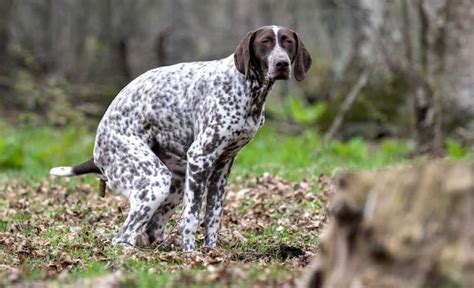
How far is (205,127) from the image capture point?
7.55 meters

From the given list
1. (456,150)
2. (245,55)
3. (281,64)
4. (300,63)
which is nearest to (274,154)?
(456,150)

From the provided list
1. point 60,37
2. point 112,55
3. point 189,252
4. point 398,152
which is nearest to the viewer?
point 189,252

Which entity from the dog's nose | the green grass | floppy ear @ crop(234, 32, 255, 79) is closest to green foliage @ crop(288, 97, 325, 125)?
the green grass

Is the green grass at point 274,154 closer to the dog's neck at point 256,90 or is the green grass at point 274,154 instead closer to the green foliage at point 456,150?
the green foliage at point 456,150

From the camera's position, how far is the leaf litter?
18.8 feet

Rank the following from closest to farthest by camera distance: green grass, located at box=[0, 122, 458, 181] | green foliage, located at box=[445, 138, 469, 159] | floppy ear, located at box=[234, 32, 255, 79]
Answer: floppy ear, located at box=[234, 32, 255, 79] → green grass, located at box=[0, 122, 458, 181] → green foliage, located at box=[445, 138, 469, 159]

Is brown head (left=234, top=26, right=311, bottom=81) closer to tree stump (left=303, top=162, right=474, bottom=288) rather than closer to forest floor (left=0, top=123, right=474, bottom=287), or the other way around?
forest floor (left=0, top=123, right=474, bottom=287)

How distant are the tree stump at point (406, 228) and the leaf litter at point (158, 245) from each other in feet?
3.10

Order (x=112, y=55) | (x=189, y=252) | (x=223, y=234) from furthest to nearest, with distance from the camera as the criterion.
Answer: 1. (x=112, y=55)
2. (x=223, y=234)
3. (x=189, y=252)

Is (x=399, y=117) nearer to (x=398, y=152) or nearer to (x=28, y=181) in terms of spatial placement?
(x=398, y=152)

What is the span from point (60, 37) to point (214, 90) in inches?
650

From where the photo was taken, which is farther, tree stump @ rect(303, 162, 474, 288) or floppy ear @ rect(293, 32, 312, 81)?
floppy ear @ rect(293, 32, 312, 81)

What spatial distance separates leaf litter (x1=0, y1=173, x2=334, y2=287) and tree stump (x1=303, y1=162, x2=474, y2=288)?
95cm

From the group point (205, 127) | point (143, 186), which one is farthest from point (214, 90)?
point (143, 186)
